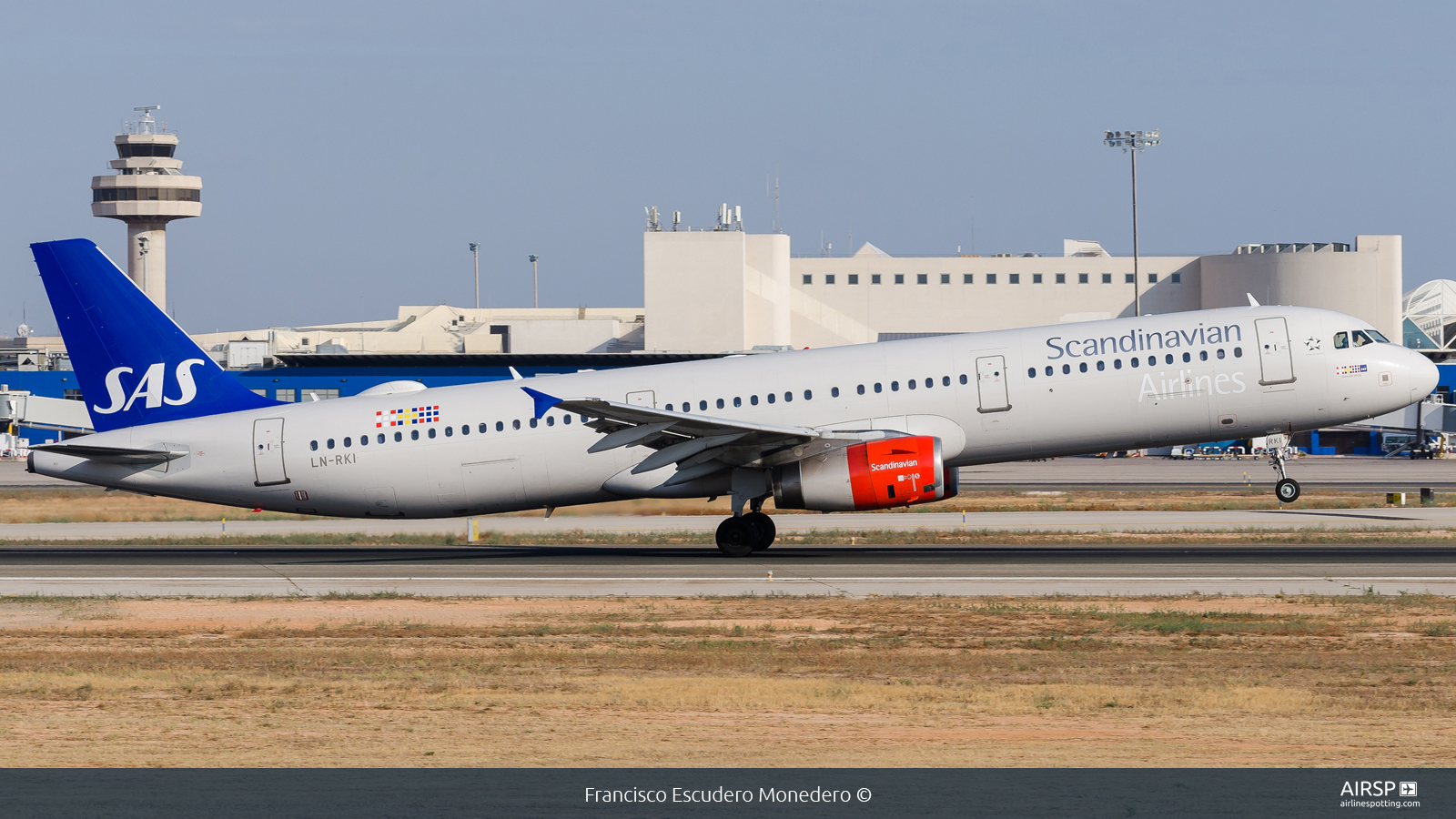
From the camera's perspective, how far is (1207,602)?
2281 centimetres

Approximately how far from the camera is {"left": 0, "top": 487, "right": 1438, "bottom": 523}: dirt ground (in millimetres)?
46219

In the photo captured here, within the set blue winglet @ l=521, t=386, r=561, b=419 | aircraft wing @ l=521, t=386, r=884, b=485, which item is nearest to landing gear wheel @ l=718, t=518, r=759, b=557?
aircraft wing @ l=521, t=386, r=884, b=485

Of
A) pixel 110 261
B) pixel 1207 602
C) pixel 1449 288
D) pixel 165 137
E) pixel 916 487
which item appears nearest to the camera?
pixel 1207 602

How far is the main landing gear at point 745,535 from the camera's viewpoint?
31.5 metres

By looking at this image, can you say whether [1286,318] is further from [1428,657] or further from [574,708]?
[574,708]

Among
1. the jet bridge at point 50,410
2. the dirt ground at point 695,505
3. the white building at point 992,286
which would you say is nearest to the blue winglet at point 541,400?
the dirt ground at point 695,505

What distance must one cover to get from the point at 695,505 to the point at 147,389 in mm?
22606

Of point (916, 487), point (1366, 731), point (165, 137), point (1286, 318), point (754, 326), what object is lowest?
point (1366, 731)

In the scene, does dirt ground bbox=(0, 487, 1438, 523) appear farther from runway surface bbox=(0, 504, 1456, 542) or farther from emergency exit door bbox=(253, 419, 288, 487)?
emergency exit door bbox=(253, 419, 288, 487)

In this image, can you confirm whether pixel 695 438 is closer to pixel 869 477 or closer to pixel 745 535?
pixel 745 535

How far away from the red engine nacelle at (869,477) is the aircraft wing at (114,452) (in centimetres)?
1392

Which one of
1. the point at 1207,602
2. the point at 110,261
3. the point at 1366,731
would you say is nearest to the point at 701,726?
the point at 1366,731

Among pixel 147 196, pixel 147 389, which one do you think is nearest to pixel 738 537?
pixel 147 389
